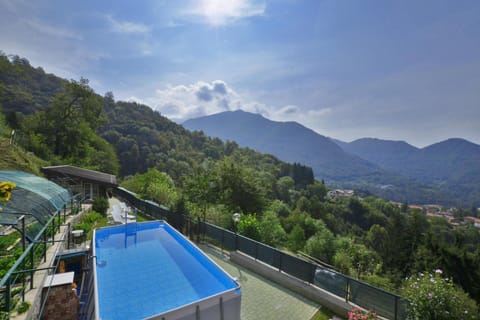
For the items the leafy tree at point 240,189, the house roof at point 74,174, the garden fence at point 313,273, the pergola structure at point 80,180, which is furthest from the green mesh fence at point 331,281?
the house roof at point 74,174

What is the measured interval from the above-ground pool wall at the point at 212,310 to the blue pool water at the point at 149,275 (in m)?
0.55

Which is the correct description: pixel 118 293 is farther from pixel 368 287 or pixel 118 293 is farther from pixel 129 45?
pixel 129 45

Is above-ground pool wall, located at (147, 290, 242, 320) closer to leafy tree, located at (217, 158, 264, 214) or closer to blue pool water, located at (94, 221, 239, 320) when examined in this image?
blue pool water, located at (94, 221, 239, 320)

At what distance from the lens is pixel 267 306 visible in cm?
662

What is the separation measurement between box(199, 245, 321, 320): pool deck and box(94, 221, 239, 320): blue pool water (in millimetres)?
808

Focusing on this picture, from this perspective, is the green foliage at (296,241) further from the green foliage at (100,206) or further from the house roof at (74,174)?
the house roof at (74,174)

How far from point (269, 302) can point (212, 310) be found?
205 centimetres

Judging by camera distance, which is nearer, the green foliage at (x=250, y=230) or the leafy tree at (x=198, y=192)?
the green foliage at (x=250, y=230)

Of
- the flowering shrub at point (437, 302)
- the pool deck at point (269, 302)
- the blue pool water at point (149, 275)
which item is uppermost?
the flowering shrub at point (437, 302)

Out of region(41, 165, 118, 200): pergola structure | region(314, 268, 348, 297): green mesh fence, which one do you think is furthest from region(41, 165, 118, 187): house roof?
region(314, 268, 348, 297): green mesh fence

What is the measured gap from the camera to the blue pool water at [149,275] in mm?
6520

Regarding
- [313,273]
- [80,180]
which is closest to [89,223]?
[80,180]

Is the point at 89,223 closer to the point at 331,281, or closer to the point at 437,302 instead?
Result: the point at 331,281

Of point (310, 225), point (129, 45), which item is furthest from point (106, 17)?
point (310, 225)
